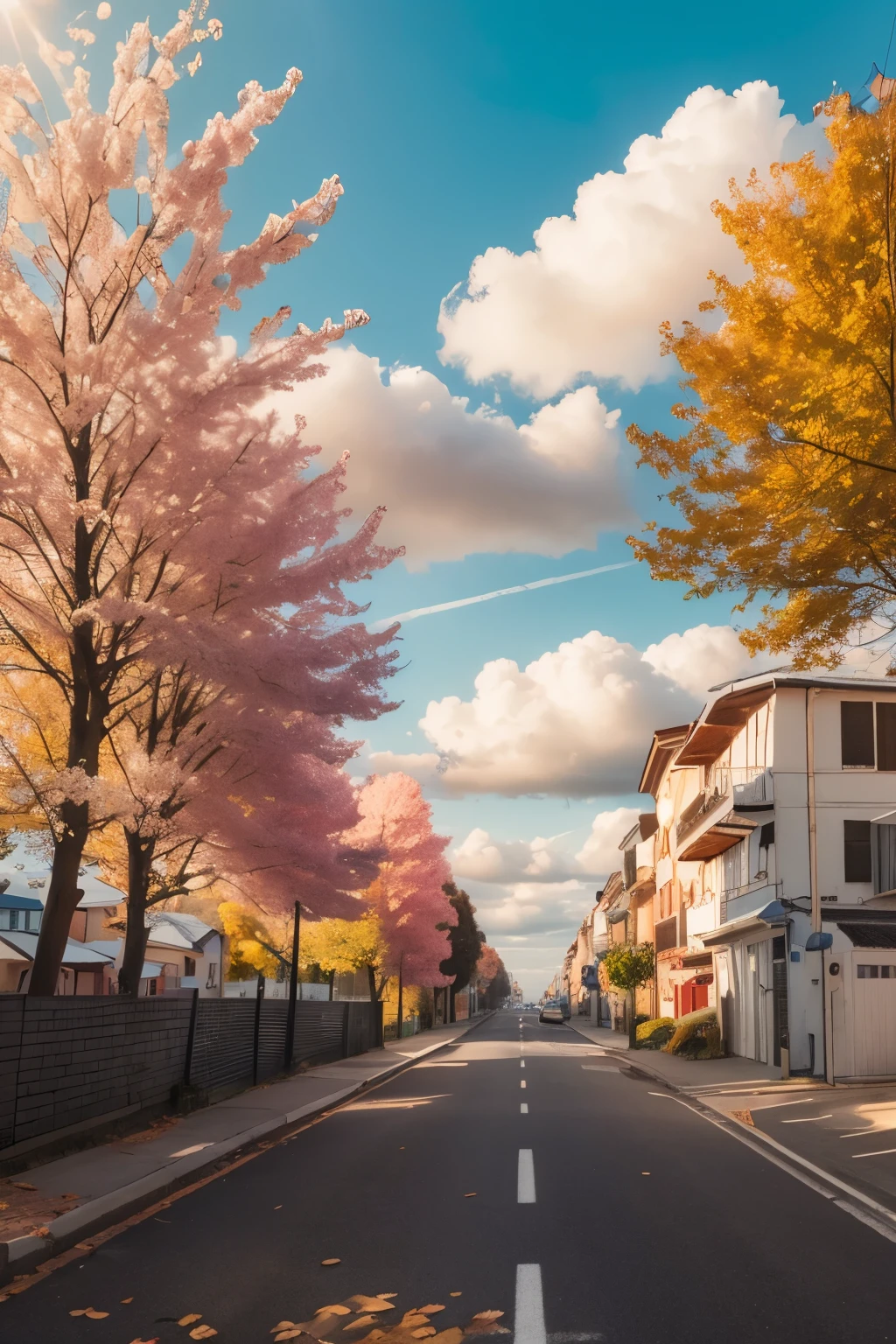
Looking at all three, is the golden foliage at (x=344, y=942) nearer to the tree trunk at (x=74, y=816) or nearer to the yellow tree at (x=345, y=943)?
the yellow tree at (x=345, y=943)

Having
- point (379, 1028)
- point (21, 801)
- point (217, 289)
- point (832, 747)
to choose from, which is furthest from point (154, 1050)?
point (379, 1028)

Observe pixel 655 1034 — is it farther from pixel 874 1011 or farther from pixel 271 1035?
pixel 271 1035

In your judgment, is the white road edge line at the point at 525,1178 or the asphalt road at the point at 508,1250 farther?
the white road edge line at the point at 525,1178

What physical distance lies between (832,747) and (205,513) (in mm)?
17797

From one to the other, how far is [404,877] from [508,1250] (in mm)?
42150

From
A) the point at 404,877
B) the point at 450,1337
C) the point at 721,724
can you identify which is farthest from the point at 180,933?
the point at 450,1337

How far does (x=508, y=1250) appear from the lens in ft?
23.4

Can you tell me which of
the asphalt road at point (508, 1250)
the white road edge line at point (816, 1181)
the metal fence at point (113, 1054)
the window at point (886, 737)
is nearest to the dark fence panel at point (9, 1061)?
the metal fence at point (113, 1054)

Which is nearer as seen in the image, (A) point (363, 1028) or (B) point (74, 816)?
(B) point (74, 816)

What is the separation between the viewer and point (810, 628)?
11367 millimetres

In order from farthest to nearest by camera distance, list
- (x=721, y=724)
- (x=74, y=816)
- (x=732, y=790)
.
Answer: (x=721, y=724) → (x=732, y=790) → (x=74, y=816)

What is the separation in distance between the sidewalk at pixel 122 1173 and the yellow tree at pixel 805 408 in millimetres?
7353

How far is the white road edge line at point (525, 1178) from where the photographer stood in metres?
9.05

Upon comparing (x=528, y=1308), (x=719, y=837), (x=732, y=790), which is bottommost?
(x=528, y=1308)
